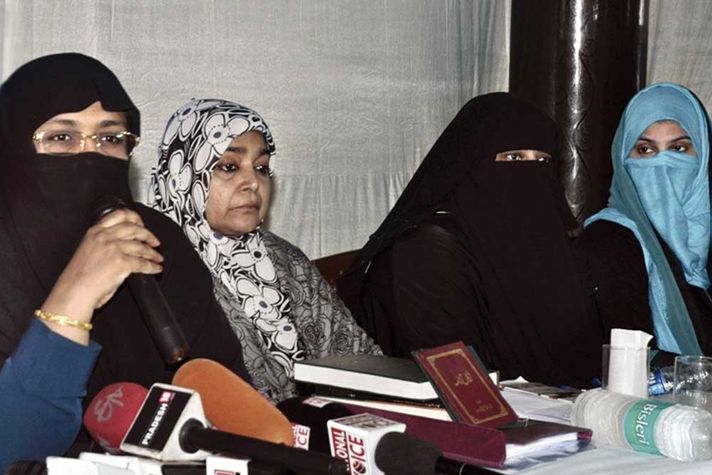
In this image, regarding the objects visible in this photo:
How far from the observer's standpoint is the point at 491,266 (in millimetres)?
3004

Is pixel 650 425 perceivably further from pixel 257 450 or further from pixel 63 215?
pixel 63 215

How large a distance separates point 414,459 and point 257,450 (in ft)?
0.72

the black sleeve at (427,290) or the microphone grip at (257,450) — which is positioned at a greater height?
the microphone grip at (257,450)

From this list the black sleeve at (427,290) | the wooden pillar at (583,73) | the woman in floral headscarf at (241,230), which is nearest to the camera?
the woman in floral headscarf at (241,230)

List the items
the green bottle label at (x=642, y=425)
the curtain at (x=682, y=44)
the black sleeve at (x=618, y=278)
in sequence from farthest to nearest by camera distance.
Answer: the curtain at (x=682, y=44) < the black sleeve at (x=618, y=278) < the green bottle label at (x=642, y=425)

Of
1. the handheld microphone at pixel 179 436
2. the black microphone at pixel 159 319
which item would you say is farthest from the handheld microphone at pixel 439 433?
the handheld microphone at pixel 179 436

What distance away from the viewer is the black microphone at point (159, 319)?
147 cm

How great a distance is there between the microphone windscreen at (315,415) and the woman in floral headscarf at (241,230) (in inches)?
40.8

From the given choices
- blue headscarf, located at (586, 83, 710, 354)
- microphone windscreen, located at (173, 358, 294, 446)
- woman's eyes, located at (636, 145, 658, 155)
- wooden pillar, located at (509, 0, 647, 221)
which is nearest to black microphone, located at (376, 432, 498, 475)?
microphone windscreen, located at (173, 358, 294, 446)

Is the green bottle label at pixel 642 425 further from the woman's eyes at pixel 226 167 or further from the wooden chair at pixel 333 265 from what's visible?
the wooden chair at pixel 333 265

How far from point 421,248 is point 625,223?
712mm

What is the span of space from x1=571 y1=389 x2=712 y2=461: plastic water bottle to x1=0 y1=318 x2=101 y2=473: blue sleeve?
815 mm

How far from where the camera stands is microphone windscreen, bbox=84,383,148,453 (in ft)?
4.57

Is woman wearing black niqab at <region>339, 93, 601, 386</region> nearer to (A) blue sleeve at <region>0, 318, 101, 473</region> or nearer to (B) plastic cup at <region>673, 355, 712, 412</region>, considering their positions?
(B) plastic cup at <region>673, 355, 712, 412</region>
